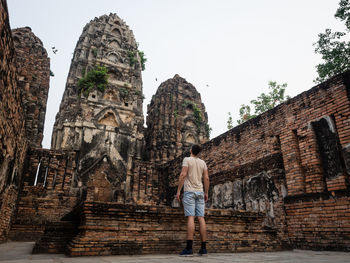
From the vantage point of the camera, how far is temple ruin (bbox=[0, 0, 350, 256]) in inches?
189

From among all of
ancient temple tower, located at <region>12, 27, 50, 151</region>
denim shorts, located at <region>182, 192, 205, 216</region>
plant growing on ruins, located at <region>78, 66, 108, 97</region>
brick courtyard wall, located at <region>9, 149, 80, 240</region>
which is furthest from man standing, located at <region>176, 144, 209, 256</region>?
plant growing on ruins, located at <region>78, 66, 108, 97</region>

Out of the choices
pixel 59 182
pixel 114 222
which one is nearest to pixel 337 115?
pixel 114 222

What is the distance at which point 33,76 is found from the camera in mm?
12492

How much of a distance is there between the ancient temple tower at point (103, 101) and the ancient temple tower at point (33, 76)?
2.16 metres

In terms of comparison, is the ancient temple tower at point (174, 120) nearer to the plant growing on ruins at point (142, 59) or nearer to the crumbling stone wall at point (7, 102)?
the plant growing on ruins at point (142, 59)

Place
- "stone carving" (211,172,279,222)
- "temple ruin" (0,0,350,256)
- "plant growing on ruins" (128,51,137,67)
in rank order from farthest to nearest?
"plant growing on ruins" (128,51,137,67) → "stone carving" (211,172,279,222) → "temple ruin" (0,0,350,256)

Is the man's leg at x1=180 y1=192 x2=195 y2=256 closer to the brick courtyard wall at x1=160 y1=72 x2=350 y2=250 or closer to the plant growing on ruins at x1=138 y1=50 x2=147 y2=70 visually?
the brick courtyard wall at x1=160 y1=72 x2=350 y2=250

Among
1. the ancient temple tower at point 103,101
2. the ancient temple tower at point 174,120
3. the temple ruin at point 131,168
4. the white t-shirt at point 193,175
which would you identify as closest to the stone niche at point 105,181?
the temple ruin at point 131,168

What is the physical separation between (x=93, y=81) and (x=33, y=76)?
476 centimetres

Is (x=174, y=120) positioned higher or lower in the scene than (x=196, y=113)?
lower

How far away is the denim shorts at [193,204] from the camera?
433 cm

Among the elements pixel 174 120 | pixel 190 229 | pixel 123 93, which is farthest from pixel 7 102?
pixel 174 120

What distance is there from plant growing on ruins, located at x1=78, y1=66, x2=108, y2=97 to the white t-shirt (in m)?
13.3

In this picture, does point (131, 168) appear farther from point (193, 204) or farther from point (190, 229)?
point (190, 229)
